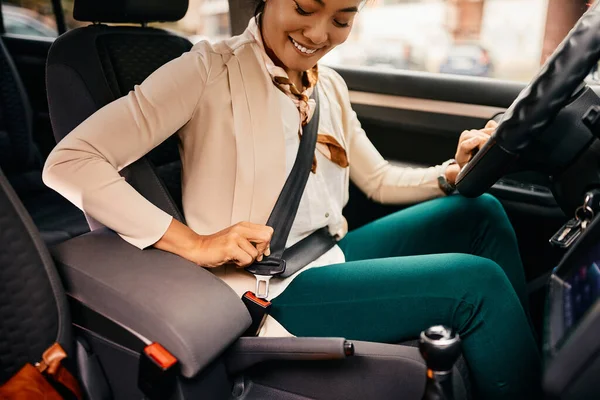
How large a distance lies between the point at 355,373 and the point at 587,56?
0.64 metres

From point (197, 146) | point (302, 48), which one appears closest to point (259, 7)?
point (302, 48)

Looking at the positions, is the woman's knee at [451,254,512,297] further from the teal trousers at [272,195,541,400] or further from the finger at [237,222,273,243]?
the finger at [237,222,273,243]

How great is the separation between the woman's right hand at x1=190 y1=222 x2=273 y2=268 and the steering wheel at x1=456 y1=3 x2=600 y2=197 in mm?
438

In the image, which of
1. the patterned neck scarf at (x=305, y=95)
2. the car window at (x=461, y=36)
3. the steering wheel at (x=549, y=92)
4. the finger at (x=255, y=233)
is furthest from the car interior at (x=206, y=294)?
the car window at (x=461, y=36)

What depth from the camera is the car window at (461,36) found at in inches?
65.4

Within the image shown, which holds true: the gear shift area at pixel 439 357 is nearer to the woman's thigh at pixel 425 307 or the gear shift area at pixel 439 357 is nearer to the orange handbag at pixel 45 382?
the woman's thigh at pixel 425 307

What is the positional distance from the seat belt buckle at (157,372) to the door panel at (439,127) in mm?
1025

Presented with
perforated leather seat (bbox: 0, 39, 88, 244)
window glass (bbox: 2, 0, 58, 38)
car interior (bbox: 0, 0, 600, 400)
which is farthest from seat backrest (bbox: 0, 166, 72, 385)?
window glass (bbox: 2, 0, 58, 38)

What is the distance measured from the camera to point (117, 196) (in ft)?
3.49

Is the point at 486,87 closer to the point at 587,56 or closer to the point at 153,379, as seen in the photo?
the point at 587,56

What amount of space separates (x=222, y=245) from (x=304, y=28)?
0.47 metres

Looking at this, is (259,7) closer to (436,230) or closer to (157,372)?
(436,230)

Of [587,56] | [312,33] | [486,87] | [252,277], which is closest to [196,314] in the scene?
[252,277]

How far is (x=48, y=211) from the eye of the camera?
219 centimetres
